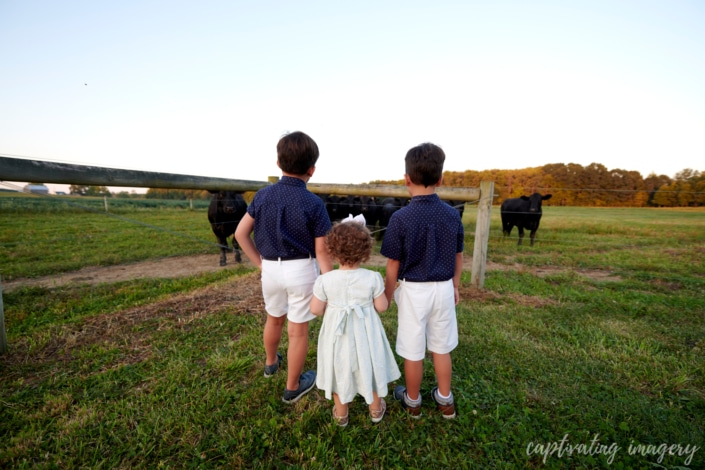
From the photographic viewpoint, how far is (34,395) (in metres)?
2.18

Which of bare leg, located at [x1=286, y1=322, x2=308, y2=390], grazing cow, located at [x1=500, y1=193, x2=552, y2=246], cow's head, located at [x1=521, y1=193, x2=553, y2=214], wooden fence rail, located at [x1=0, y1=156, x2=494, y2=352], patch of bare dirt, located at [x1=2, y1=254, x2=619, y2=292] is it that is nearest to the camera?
bare leg, located at [x1=286, y1=322, x2=308, y2=390]

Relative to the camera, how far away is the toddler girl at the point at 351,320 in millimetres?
1838

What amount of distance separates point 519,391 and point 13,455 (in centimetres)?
322

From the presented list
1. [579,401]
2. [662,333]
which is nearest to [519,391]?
[579,401]

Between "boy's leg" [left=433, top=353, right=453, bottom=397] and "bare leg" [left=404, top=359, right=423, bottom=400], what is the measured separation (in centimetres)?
11

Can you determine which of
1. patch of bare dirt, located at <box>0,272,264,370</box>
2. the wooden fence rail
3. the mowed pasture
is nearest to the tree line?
the wooden fence rail

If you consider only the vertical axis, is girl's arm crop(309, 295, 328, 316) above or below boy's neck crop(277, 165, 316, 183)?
below

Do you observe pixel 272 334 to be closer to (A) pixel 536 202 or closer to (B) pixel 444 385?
(B) pixel 444 385

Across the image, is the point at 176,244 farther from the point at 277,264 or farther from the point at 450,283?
the point at 450,283

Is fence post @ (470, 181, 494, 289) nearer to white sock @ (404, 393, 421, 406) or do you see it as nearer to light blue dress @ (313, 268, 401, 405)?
white sock @ (404, 393, 421, 406)

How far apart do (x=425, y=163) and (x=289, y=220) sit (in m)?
0.96

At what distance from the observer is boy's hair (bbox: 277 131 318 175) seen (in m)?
1.97

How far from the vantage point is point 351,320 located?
6.12 feet

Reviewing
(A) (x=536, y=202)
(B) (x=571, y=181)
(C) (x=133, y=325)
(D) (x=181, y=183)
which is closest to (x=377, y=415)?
(C) (x=133, y=325)
